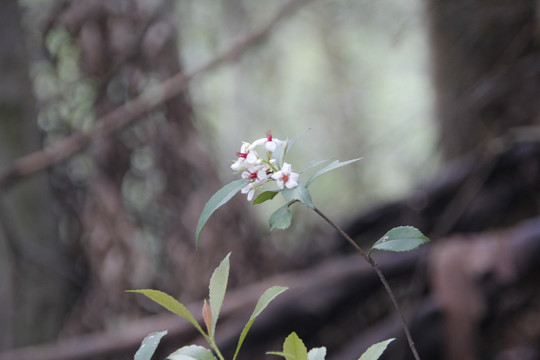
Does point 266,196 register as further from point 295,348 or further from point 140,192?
point 140,192

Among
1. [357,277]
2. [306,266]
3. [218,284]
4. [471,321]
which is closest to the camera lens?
[218,284]

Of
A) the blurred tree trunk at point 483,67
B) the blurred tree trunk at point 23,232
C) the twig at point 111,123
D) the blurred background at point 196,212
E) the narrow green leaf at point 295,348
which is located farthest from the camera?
the blurred tree trunk at point 483,67

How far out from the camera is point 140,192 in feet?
5.72

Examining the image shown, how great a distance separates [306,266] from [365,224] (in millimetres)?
288

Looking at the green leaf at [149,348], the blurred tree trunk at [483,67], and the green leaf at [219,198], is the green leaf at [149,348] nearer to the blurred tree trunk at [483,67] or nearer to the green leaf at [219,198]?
the green leaf at [219,198]

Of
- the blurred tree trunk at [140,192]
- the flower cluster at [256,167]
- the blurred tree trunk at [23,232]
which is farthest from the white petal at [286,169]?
the blurred tree trunk at [23,232]

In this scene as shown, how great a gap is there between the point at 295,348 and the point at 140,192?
146 centimetres

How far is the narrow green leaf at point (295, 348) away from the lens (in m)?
0.34

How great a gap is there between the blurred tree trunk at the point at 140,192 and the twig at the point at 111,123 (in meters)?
0.15

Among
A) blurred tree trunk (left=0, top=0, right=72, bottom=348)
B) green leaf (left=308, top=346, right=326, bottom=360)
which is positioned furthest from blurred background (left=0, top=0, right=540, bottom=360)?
green leaf (left=308, top=346, right=326, bottom=360)

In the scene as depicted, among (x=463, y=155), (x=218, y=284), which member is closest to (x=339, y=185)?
(x=463, y=155)

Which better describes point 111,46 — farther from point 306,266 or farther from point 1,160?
point 306,266

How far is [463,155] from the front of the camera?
213 cm

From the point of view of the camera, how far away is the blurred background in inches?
55.9
